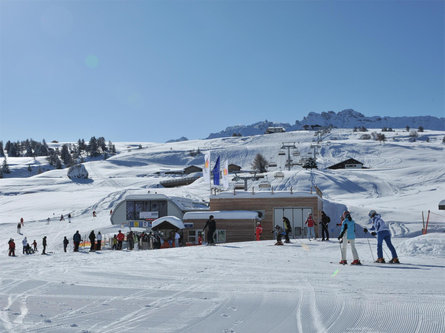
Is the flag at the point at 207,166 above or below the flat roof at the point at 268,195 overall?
above

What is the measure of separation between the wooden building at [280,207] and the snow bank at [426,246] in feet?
43.7

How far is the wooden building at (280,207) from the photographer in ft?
82.2

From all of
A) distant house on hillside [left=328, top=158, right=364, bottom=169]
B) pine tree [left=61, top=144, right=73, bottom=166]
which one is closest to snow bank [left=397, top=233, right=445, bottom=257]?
distant house on hillside [left=328, top=158, right=364, bottom=169]

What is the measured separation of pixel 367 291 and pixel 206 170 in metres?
23.3

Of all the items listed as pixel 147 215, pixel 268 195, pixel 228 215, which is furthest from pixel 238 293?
pixel 147 215

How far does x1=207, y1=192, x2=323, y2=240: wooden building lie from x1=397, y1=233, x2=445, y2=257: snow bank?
13316 mm

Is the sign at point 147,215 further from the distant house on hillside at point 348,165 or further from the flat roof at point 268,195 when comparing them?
the distant house on hillside at point 348,165

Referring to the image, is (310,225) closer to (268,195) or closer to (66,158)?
(268,195)

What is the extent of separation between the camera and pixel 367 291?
6.23 m

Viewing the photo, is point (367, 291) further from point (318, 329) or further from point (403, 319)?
point (318, 329)

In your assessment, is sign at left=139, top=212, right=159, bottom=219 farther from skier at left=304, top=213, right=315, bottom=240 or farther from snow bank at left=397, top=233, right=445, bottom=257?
snow bank at left=397, top=233, right=445, bottom=257

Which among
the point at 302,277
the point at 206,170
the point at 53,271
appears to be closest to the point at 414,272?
the point at 302,277

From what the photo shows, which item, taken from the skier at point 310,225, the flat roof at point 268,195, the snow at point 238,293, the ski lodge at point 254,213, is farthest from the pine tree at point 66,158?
the snow at point 238,293

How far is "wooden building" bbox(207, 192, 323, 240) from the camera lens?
987 inches
